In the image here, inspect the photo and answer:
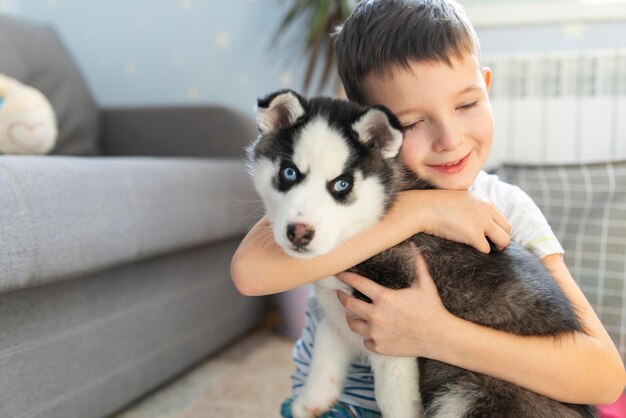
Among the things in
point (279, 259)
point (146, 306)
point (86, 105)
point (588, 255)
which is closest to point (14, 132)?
point (146, 306)

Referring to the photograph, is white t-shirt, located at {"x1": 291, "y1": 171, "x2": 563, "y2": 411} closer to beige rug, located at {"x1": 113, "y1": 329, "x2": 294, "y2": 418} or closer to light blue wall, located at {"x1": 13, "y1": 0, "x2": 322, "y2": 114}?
beige rug, located at {"x1": 113, "y1": 329, "x2": 294, "y2": 418}

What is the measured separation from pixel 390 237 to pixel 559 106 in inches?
73.0

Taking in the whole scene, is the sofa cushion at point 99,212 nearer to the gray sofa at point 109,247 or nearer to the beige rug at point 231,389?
the gray sofa at point 109,247

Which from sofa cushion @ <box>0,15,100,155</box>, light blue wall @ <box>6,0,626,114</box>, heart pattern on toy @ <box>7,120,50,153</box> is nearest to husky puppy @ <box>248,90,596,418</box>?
heart pattern on toy @ <box>7,120,50,153</box>

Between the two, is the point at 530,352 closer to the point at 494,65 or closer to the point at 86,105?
the point at 494,65

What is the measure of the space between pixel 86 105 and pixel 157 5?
89 cm

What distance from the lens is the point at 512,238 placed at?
1371mm

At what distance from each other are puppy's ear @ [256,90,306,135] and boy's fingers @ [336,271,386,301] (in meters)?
0.35

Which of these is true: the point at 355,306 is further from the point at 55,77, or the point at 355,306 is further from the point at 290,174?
the point at 55,77

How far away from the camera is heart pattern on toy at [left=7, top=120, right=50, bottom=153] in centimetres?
205

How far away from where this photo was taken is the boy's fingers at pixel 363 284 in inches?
Answer: 46.8

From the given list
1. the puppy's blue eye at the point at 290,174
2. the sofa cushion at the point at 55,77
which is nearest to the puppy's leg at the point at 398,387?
the puppy's blue eye at the point at 290,174

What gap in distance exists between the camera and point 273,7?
10.8 feet

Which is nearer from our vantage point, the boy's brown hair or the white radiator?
the boy's brown hair
